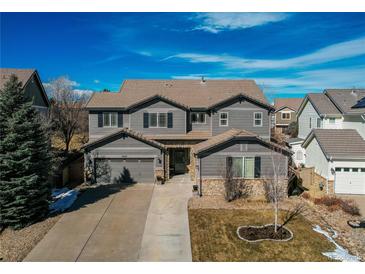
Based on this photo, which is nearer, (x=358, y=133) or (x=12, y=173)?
(x=12, y=173)

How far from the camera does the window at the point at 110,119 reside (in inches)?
906

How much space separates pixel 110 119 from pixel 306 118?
65.9 feet

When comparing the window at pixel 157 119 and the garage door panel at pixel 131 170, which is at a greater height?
the window at pixel 157 119

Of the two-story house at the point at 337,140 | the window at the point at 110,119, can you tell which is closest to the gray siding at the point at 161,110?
the window at the point at 110,119

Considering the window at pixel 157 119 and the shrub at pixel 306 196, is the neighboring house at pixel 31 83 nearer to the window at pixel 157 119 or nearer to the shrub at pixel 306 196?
the window at pixel 157 119

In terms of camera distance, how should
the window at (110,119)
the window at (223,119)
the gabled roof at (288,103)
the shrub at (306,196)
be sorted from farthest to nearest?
the gabled roof at (288,103)
the window at (110,119)
the window at (223,119)
the shrub at (306,196)

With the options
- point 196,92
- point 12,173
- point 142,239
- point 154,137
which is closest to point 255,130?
point 196,92

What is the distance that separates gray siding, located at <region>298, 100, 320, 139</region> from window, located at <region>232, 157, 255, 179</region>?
12886 mm

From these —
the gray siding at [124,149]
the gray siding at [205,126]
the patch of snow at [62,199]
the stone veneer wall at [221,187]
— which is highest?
the gray siding at [205,126]

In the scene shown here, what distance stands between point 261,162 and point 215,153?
116 inches

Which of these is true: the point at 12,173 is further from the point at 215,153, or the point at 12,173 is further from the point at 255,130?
the point at 255,130

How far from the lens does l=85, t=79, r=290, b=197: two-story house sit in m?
17.8

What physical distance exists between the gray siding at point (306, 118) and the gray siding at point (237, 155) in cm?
1207

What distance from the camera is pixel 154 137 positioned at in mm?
22422
